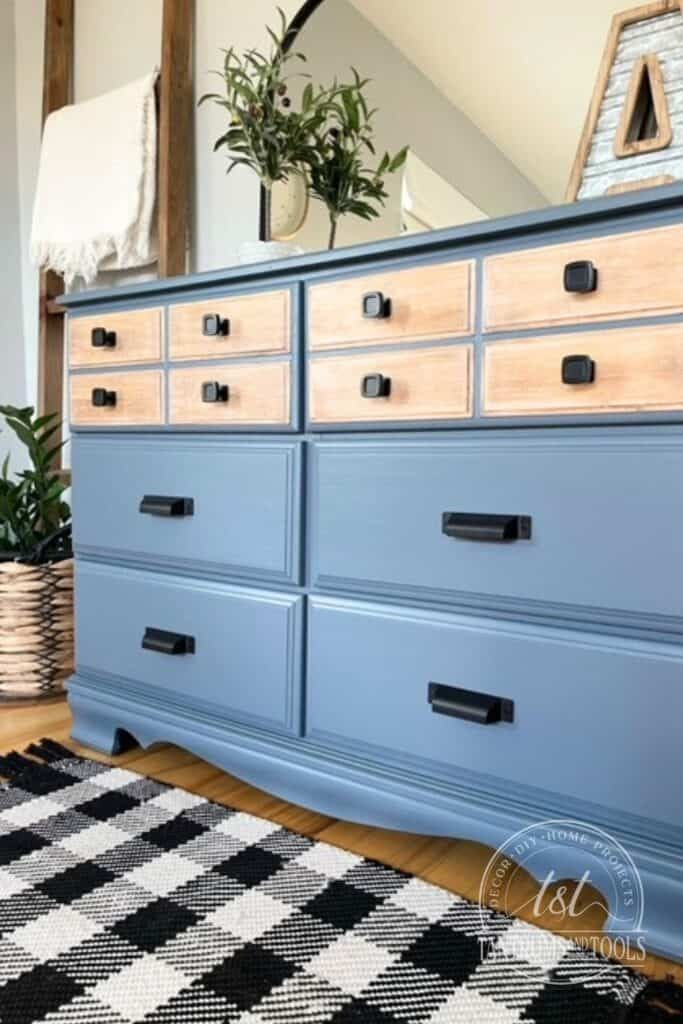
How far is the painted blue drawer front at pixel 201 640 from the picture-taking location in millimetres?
1241

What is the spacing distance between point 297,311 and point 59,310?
1332 mm

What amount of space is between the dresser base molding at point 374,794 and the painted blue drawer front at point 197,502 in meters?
0.27

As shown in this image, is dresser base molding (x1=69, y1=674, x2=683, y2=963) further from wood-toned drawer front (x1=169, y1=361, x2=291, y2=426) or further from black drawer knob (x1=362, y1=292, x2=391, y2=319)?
black drawer knob (x1=362, y1=292, x2=391, y2=319)

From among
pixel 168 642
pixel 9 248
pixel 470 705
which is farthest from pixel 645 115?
pixel 9 248

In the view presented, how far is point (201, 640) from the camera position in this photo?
4.42 ft

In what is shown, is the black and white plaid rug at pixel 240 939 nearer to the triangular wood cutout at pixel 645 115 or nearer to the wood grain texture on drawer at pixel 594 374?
the wood grain texture on drawer at pixel 594 374

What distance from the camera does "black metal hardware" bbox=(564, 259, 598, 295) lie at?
0.92 metres

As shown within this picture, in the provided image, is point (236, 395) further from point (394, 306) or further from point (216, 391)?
point (394, 306)

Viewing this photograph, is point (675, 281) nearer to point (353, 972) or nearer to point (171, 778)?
point (353, 972)

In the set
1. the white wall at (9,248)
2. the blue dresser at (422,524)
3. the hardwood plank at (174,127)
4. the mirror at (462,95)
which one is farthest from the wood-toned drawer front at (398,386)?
the white wall at (9,248)

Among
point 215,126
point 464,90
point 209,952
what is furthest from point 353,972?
point 215,126

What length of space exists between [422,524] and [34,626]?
1112 mm

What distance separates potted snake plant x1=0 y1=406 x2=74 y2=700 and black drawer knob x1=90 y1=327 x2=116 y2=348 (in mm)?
492

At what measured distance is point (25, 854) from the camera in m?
1.13
